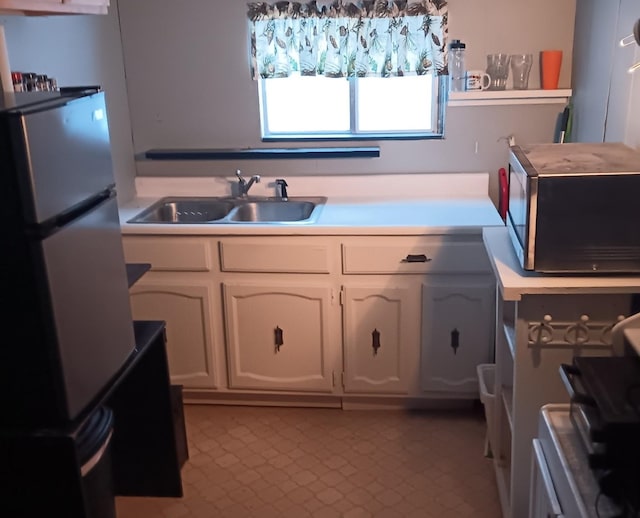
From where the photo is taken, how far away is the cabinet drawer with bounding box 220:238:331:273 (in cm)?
Answer: 279

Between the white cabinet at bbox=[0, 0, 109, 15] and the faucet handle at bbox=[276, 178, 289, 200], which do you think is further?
the faucet handle at bbox=[276, 178, 289, 200]

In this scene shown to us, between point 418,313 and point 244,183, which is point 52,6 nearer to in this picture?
point 244,183

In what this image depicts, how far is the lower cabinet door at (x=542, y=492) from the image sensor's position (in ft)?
4.55

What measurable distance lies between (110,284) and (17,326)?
0.31 m

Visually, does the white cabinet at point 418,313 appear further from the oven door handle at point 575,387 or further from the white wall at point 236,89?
the oven door handle at point 575,387

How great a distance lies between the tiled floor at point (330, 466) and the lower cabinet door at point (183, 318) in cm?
19

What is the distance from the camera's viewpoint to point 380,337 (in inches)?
113

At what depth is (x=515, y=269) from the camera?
1942 millimetres

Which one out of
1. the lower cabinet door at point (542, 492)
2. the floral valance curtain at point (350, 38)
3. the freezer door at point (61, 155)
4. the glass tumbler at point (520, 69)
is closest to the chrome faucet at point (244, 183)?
the floral valance curtain at point (350, 38)

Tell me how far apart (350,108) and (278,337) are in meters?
1.14

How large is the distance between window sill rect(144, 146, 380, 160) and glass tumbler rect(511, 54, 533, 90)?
670 millimetres

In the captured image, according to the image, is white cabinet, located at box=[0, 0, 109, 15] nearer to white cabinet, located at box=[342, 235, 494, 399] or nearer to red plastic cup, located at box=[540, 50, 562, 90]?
white cabinet, located at box=[342, 235, 494, 399]

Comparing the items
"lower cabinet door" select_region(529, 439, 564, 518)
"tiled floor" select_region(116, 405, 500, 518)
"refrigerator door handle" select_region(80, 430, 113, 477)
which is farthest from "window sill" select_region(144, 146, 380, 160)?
"lower cabinet door" select_region(529, 439, 564, 518)

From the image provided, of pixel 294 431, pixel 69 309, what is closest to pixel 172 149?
pixel 294 431
